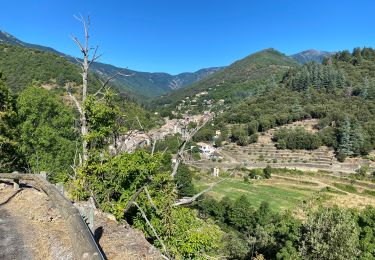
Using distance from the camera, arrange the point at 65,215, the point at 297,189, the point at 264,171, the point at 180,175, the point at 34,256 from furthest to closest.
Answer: the point at 264,171 < the point at 297,189 < the point at 180,175 < the point at 34,256 < the point at 65,215

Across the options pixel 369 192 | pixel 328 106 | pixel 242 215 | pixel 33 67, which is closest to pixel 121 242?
pixel 242 215

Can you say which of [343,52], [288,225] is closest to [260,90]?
[343,52]

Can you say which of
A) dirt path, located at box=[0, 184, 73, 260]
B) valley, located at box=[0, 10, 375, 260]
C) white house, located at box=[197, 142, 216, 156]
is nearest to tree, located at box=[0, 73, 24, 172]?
valley, located at box=[0, 10, 375, 260]

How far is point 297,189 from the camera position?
248 feet

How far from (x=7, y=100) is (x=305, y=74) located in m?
133

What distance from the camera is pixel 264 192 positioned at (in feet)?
238

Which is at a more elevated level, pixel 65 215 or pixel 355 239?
pixel 65 215

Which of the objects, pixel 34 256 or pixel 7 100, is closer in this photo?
pixel 34 256

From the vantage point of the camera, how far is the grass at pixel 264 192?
65350mm

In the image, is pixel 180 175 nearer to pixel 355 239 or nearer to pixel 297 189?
pixel 297 189

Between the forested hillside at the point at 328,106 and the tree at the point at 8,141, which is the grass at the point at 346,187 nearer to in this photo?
the forested hillside at the point at 328,106

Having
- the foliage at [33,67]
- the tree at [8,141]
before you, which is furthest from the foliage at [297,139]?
the tree at [8,141]

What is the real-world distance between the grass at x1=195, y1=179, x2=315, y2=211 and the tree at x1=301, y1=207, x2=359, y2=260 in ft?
138

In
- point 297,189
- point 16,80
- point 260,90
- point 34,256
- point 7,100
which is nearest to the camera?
point 34,256
